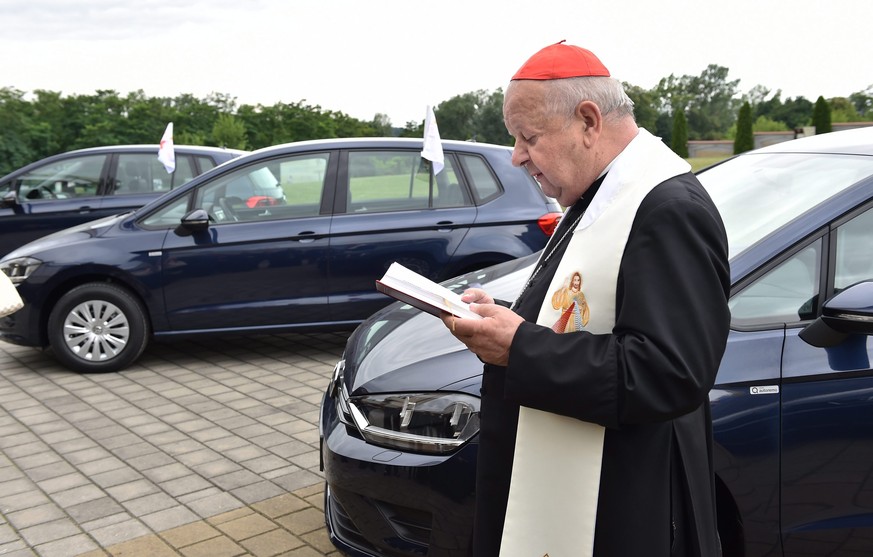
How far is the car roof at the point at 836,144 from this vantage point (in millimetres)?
3176

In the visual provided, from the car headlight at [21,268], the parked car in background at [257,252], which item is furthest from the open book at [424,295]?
the car headlight at [21,268]

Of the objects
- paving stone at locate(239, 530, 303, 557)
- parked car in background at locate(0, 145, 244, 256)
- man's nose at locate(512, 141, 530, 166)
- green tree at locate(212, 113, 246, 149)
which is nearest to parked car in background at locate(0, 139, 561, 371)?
paving stone at locate(239, 530, 303, 557)

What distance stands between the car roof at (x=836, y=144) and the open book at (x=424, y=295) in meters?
2.06

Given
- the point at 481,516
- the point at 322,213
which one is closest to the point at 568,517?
the point at 481,516

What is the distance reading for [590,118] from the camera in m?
1.67

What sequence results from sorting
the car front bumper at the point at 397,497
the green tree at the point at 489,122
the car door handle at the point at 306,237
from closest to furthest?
the car front bumper at the point at 397,497 → the car door handle at the point at 306,237 → the green tree at the point at 489,122

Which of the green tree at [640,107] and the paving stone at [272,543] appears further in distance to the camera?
the paving stone at [272,543]

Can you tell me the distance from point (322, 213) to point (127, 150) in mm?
4276

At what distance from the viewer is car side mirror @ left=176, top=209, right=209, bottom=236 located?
21.6 feet

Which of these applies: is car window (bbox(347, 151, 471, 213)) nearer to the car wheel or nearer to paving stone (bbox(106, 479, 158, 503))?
the car wheel

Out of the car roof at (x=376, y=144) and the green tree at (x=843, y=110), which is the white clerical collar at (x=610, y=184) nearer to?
the car roof at (x=376, y=144)

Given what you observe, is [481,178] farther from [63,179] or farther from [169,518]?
[63,179]

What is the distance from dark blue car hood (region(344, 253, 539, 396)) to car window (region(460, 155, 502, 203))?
2.93 meters

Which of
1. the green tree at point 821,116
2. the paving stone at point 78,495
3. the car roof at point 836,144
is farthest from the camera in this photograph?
→ the green tree at point 821,116
